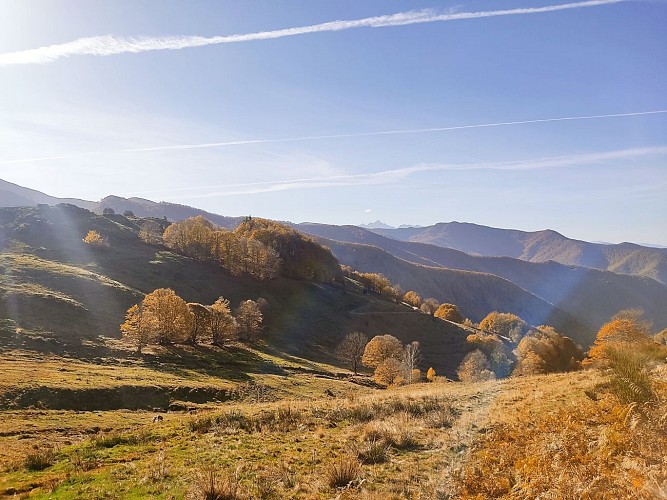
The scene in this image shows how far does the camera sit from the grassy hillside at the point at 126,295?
79500 mm

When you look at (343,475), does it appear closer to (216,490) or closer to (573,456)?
(216,490)

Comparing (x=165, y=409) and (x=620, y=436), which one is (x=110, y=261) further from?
(x=620, y=436)

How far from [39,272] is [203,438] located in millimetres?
111408

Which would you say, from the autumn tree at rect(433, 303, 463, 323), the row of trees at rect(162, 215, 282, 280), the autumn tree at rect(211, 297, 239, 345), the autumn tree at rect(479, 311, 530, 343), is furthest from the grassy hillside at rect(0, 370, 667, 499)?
the autumn tree at rect(479, 311, 530, 343)

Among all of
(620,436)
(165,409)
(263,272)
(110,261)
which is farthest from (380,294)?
(620,436)

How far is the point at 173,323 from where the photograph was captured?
8000cm

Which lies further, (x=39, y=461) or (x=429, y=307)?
(x=429, y=307)

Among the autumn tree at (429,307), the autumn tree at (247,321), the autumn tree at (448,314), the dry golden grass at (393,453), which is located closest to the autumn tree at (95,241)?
the autumn tree at (247,321)

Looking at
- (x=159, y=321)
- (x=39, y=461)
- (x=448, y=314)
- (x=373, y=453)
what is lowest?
(x=448, y=314)

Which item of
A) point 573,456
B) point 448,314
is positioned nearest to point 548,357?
point 448,314

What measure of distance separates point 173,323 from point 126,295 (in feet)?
104

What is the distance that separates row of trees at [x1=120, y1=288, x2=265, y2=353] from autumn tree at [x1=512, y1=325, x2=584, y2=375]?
62811 millimetres

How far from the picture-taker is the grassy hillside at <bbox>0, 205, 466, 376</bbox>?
79.5m

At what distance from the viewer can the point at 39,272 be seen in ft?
340
